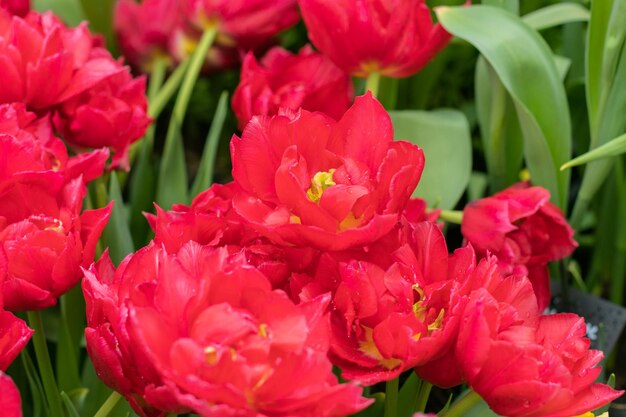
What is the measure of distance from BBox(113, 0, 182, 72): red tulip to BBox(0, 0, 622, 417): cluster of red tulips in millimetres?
416

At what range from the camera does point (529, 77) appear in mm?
742

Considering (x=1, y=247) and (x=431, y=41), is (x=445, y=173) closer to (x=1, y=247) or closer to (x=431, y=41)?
(x=431, y=41)

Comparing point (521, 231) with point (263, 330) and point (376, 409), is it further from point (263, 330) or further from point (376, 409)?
point (263, 330)

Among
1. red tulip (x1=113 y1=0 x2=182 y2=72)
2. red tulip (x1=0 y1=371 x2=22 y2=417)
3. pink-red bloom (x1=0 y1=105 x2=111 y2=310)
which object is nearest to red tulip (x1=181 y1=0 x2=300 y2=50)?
red tulip (x1=113 y1=0 x2=182 y2=72)

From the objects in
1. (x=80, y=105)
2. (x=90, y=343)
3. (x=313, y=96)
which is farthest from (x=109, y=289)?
(x=313, y=96)

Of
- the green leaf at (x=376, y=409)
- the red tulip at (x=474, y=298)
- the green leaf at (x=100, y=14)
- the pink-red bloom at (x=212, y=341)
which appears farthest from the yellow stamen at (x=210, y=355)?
the green leaf at (x=100, y=14)

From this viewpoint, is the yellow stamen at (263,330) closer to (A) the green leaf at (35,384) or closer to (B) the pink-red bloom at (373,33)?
(A) the green leaf at (35,384)

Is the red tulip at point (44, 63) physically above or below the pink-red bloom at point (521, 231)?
above

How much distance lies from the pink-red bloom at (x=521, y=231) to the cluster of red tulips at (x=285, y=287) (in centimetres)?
11

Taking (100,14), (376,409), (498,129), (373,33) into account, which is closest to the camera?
(376,409)

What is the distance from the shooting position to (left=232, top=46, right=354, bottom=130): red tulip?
75 centimetres

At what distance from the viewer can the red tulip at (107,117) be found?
2.18ft

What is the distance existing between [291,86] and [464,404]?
402 millimetres

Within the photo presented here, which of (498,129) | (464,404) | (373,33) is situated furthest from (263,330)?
(498,129)
